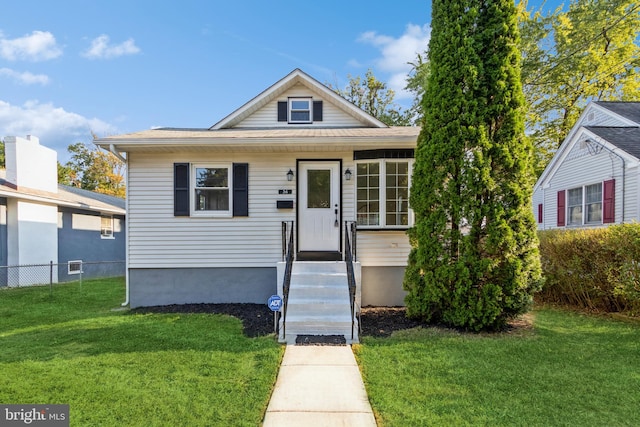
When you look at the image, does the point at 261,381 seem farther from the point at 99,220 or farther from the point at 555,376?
the point at 99,220

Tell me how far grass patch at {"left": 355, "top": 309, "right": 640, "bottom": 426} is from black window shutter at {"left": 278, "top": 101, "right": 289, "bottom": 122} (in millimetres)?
5876

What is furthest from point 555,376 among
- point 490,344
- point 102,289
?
point 102,289

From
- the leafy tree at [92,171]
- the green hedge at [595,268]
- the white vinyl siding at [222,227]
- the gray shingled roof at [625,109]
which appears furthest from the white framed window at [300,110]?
the leafy tree at [92,171]

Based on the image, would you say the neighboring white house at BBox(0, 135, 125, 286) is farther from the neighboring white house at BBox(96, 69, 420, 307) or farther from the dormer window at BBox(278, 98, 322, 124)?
the dormer window at BBox(278, 98, 322, 124)

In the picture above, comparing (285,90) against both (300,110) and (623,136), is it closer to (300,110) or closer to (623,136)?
(300,110)

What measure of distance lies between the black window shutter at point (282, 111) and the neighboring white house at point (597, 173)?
9524 millimetres

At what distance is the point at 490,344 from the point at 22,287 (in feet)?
43.6

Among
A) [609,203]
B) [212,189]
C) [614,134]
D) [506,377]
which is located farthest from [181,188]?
[614,134]

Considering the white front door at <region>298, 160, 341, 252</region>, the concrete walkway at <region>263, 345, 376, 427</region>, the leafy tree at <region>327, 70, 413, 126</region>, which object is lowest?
the concrete walkway at <region>263, 345, 376, 427</region>

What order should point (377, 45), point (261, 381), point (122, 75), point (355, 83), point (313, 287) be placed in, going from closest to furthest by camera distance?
point (261, 381) → point (313, 287) → point (122, 75) → point (377, 45) → point (355, 83)

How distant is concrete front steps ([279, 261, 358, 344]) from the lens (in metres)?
4.96

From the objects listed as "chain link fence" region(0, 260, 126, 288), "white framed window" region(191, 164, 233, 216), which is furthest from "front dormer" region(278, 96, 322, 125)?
"chain link fence" region(0, 260, 126, 288)

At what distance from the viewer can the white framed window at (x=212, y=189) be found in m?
6.96

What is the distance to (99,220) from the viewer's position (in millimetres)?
14594
